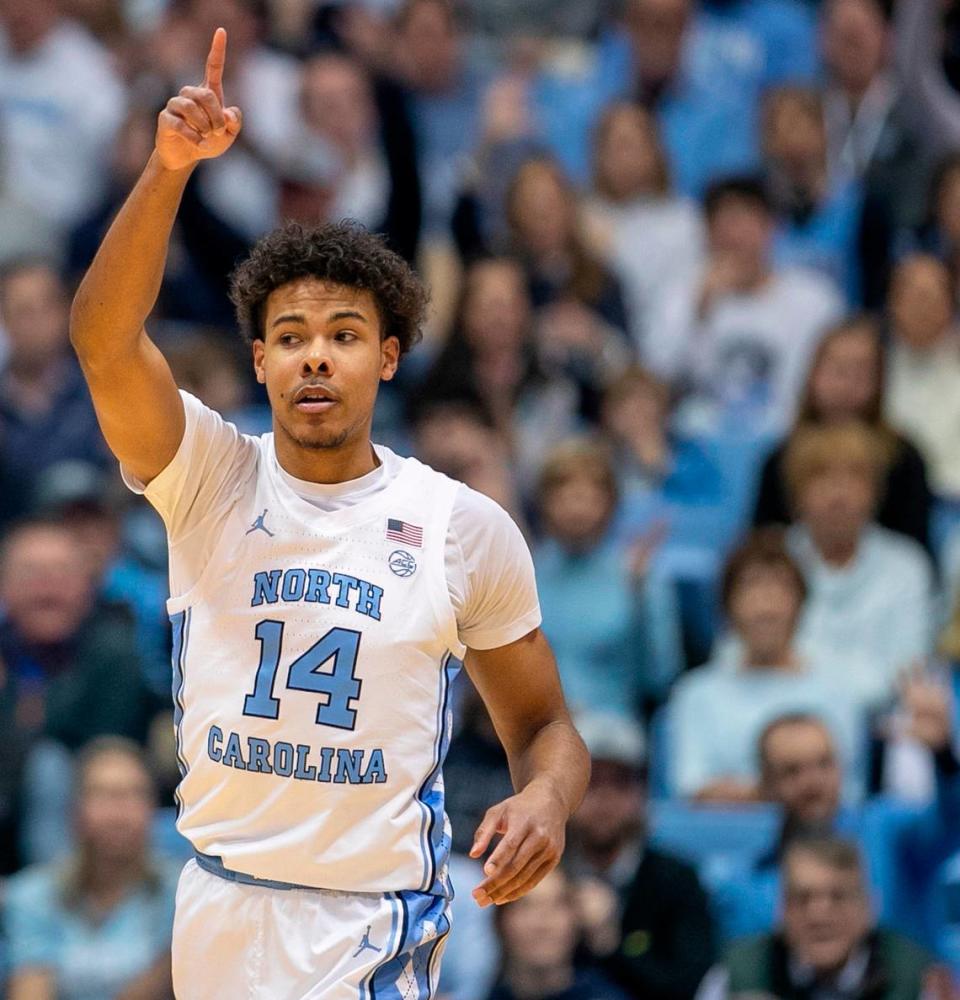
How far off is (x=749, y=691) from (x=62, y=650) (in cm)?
286

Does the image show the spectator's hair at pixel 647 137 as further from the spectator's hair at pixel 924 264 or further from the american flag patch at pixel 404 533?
the american flag patch at pixel 404 533

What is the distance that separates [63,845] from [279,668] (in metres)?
3.93

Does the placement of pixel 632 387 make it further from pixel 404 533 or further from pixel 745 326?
pixel 404 533

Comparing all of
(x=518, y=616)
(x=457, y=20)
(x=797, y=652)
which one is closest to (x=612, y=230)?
(x=457, y=20)

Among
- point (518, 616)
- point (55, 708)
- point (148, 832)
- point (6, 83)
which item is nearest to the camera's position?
point (518, 616)

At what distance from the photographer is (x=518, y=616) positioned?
459 centimetres

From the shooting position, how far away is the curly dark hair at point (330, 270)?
441cm

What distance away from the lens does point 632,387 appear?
991 cm

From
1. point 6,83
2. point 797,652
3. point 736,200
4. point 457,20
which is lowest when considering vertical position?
point 797,652

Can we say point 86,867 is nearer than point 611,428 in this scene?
Yes

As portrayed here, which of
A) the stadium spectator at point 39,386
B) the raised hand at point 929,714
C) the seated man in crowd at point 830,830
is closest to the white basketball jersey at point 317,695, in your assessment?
the seated man in crowd at point 830,830

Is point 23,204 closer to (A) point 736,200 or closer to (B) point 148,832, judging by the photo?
(A) point 736,200

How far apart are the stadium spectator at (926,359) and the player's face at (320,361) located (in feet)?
19.2

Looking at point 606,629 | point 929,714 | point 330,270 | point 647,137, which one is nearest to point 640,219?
point 647,137
